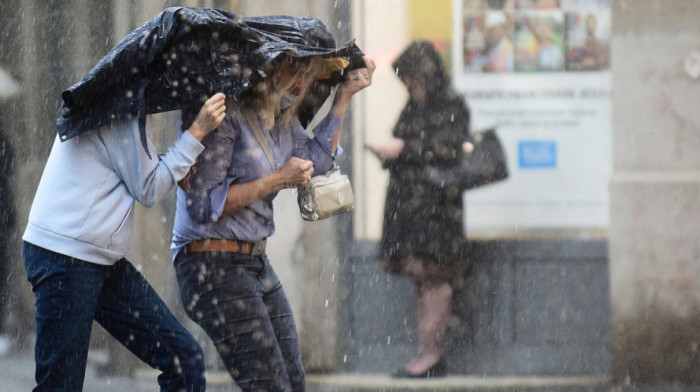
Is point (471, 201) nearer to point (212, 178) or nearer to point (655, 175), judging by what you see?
point (655, 175)

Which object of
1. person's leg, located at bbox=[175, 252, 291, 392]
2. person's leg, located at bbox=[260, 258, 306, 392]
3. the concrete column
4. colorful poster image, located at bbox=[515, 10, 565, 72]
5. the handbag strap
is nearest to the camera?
person's leg, located at bbox=[175, 252, 291, 392]

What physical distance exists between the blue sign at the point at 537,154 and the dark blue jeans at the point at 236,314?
3.24 m

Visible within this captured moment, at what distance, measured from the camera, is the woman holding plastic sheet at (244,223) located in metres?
3.64

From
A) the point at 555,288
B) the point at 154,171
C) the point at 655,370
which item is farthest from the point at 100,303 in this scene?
the point at 655,370

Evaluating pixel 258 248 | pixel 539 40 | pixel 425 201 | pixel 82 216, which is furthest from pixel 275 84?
pixel 539 40

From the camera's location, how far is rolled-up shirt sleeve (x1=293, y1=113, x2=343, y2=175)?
3980 mm

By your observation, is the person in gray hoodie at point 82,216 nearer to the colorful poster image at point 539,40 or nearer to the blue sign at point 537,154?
the blue sign at point 537,154

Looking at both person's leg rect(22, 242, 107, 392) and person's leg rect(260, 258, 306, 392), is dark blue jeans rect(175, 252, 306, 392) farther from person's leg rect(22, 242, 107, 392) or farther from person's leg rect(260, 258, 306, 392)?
person's leg rect(22, 242, 107, 392)

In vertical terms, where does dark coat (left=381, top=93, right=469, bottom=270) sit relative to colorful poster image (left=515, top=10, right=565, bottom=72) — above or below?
below

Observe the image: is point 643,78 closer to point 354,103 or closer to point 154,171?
point 354,103

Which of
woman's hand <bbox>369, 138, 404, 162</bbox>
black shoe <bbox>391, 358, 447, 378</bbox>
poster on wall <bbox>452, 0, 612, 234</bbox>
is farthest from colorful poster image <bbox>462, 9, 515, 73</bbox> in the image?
black shoe <bbox>391, 358, 447, 378</bbox>

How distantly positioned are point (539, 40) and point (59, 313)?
3998 mm

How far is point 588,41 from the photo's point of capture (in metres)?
6.61

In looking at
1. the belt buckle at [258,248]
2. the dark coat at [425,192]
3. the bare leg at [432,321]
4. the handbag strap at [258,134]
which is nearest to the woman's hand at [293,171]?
the handbag strap at [258,134]
